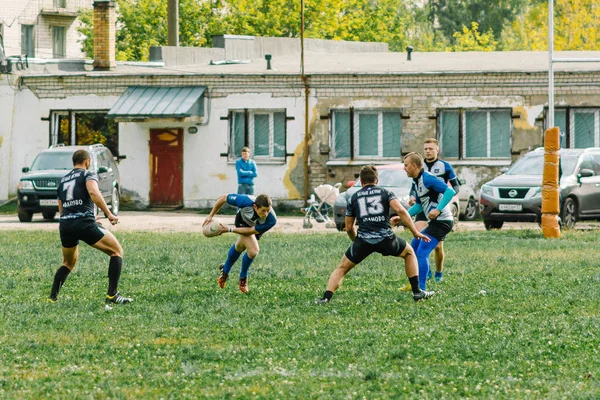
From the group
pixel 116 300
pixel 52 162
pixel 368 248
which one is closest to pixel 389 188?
pixel 52 162

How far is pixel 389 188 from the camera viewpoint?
2722 cm

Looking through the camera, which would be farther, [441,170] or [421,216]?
[441,170]

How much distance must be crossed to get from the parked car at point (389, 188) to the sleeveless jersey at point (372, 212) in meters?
13.4

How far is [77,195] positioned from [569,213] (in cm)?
1588

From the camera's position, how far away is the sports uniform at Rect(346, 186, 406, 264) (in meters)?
12.9

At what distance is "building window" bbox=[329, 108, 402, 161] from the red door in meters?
4.41

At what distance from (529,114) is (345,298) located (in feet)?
70.9

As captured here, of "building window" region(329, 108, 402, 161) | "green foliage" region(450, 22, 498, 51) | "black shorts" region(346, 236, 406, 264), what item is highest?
"green foliage" region(450, 22, 498, 51)

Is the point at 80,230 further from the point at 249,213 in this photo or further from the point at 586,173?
the point at 586,173

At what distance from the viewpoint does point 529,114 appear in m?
34.3

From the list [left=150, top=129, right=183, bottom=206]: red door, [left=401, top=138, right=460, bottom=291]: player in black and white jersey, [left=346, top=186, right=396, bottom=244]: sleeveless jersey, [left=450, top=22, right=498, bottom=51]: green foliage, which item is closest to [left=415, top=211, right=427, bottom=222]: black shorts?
[left=401, top=138, right=460, bottom=291]: player in black and white jersey

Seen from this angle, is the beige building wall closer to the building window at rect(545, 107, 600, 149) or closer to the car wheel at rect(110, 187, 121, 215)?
the car wheel at rect(110, 187, 121, 215)

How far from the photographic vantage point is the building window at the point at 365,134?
35250 mm

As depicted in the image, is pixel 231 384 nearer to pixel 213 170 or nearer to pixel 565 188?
pixel 565 188
